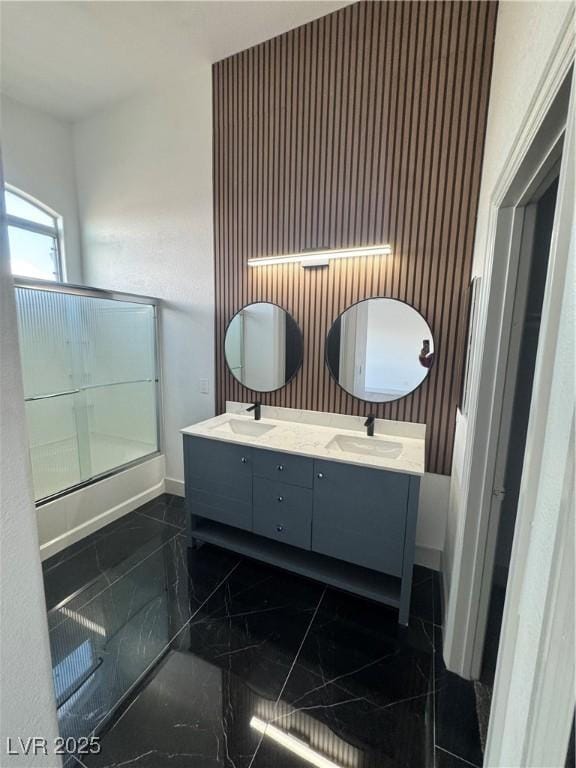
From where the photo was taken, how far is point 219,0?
198 centimetres

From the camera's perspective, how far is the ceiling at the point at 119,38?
80.4 inches

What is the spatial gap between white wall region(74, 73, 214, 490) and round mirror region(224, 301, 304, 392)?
25cm

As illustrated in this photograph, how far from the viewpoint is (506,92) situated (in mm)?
1276

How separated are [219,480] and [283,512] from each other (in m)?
0.48

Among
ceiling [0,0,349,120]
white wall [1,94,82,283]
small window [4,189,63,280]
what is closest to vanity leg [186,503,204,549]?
small window [4,189,63,280]

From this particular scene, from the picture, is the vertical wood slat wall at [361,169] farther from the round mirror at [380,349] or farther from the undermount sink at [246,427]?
the undermount sink at [246,427]

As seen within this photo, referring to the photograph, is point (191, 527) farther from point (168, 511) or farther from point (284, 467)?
point (284, 467)

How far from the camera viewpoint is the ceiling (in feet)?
6.70

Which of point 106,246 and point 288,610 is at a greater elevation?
point 106,246

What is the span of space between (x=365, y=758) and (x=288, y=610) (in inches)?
28.0

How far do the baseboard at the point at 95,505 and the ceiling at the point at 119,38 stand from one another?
314cm

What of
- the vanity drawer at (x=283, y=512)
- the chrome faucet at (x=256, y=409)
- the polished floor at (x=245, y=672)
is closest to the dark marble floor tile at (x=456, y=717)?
the polished floor at (x=245, y=672)

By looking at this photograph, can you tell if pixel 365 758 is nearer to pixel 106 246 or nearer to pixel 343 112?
pixel 343 112

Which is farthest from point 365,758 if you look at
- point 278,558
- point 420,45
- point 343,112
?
point 420,45
